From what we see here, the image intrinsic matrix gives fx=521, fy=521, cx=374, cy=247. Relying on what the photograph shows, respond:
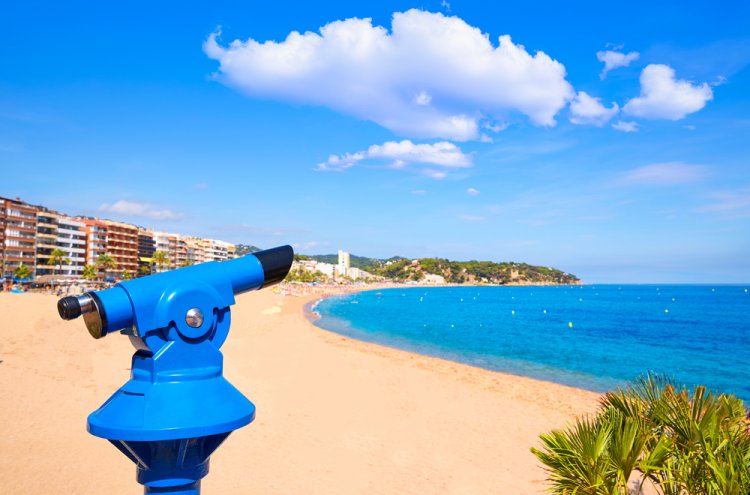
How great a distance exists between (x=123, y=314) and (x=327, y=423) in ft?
34.4

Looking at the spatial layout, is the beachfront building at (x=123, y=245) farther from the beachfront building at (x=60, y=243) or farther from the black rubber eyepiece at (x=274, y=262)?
the black rubber eyepiece at (x=274, y=262)

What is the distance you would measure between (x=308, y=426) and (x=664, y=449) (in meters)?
8.54

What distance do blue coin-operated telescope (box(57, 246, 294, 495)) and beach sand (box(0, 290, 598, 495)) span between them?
6.60 metres

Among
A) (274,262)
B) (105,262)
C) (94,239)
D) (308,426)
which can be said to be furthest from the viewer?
(94,239)

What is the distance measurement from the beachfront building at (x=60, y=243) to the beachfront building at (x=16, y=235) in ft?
5.71

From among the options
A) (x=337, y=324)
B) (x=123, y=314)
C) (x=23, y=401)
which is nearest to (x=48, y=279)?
(x=337, y=324)

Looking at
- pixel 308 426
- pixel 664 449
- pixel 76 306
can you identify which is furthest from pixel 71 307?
pixel 308 426

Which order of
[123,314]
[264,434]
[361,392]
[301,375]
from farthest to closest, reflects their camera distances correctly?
[301,375] → [361,392] → [264,434] → [123,314]

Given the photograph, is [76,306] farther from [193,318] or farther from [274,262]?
[274,262]

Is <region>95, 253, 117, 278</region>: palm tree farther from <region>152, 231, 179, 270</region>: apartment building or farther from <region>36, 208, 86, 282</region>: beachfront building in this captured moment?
<region>152, 231, 179, 270</region>: apartment building

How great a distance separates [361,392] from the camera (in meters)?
15.6

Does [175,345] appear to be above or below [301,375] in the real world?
above

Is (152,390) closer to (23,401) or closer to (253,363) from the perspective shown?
(23,401)

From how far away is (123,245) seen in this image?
323ft
